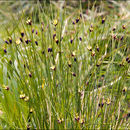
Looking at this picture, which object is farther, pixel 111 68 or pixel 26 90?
pixel 111 68

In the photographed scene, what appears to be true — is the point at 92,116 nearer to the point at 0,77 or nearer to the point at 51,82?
the point at 51,82

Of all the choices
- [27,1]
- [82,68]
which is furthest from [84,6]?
[82,68]

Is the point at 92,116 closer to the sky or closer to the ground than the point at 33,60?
closer to the ground

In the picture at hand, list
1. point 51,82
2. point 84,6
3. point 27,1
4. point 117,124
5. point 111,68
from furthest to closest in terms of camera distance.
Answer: point 27,1
point 84,6
point 111,68
point 51,82
point 117,124

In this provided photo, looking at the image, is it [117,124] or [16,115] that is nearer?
[117,124]

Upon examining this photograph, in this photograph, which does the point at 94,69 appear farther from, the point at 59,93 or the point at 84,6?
the point at 84,6

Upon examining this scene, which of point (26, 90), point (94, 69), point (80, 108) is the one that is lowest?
point (80, 108)

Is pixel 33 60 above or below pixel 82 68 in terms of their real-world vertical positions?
above

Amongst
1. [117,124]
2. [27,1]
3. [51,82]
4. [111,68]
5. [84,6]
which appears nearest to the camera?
[117,124]

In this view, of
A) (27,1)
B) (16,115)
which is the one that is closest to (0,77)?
(16,115)
